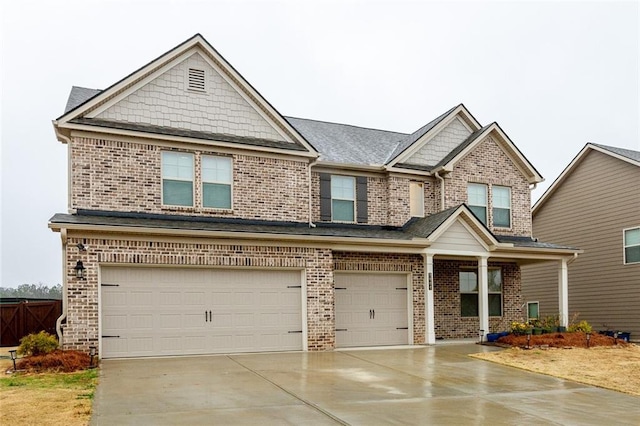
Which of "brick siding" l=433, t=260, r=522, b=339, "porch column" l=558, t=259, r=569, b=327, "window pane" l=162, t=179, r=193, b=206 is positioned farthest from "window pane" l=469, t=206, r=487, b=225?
"window pane" l=162, t=179, r=193, b=206

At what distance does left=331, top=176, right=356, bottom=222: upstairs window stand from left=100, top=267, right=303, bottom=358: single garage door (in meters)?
3.08

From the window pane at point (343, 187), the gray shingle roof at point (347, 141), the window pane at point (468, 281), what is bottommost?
the window pane at point (468, 281)

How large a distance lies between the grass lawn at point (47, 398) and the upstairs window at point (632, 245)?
18.6 metres

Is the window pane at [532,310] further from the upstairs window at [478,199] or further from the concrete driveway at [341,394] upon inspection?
the concrete driveway at [341,394]

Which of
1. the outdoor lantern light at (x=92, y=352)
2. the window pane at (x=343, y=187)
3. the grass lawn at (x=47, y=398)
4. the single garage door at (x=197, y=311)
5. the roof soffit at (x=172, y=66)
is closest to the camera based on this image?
the grass lawn at (x=47, y=398)

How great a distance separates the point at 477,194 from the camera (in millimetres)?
20188

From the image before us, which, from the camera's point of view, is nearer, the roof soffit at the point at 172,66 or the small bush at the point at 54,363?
the small bush at the point at 54,363

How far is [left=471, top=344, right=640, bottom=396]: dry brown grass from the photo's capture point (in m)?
12.0

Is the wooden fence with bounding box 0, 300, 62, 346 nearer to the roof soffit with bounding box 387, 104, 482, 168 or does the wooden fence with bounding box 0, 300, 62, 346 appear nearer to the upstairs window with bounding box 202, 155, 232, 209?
the upstairs window with bounding box 202, 155, 232, 209

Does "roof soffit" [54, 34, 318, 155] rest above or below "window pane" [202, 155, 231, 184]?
above

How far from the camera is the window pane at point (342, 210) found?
1838 centimetres

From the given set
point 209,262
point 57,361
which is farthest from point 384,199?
point 57,361

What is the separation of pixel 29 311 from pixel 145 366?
8.60 metres

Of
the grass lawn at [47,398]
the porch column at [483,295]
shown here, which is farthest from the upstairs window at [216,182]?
the porch column at [483,295]
